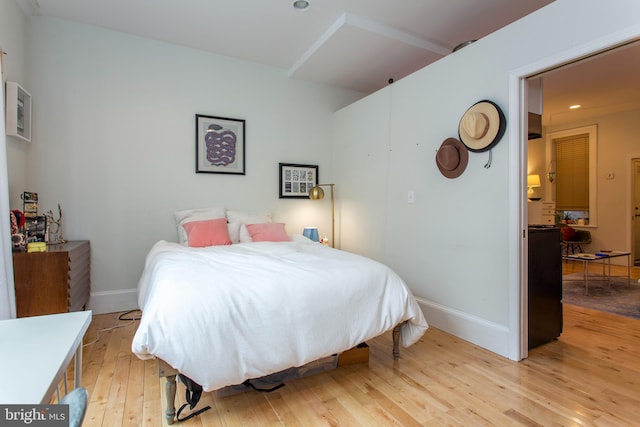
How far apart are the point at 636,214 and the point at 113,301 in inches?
317

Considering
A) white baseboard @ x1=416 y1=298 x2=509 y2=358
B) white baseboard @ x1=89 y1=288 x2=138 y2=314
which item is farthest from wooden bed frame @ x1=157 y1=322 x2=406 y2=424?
white baseboard @ x1=416 y1=298 x2=509 y2=358

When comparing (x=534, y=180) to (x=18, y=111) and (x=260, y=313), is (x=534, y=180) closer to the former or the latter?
(x=260, y=313)

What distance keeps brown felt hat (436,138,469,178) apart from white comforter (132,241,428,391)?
1.17 metres

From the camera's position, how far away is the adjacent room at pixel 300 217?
171cm

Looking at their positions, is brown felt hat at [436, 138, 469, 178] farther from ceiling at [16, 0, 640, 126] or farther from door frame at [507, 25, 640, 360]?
ceiling at [16, 0, 640, 126]

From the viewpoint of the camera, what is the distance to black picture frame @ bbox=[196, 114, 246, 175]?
371cm

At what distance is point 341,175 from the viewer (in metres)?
4.36

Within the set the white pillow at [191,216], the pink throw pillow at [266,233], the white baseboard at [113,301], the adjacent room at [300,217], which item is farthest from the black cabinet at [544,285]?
the white baseboard at [113,301]

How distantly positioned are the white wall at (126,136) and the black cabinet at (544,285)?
9.33ft

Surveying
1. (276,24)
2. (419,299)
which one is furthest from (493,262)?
(276,24)

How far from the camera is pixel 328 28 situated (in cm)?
317

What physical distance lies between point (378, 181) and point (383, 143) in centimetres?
42

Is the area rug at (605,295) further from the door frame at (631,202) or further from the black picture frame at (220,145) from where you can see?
the black picture frame at (220,145)

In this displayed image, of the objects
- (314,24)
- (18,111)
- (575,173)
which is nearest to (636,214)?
(575,173)
